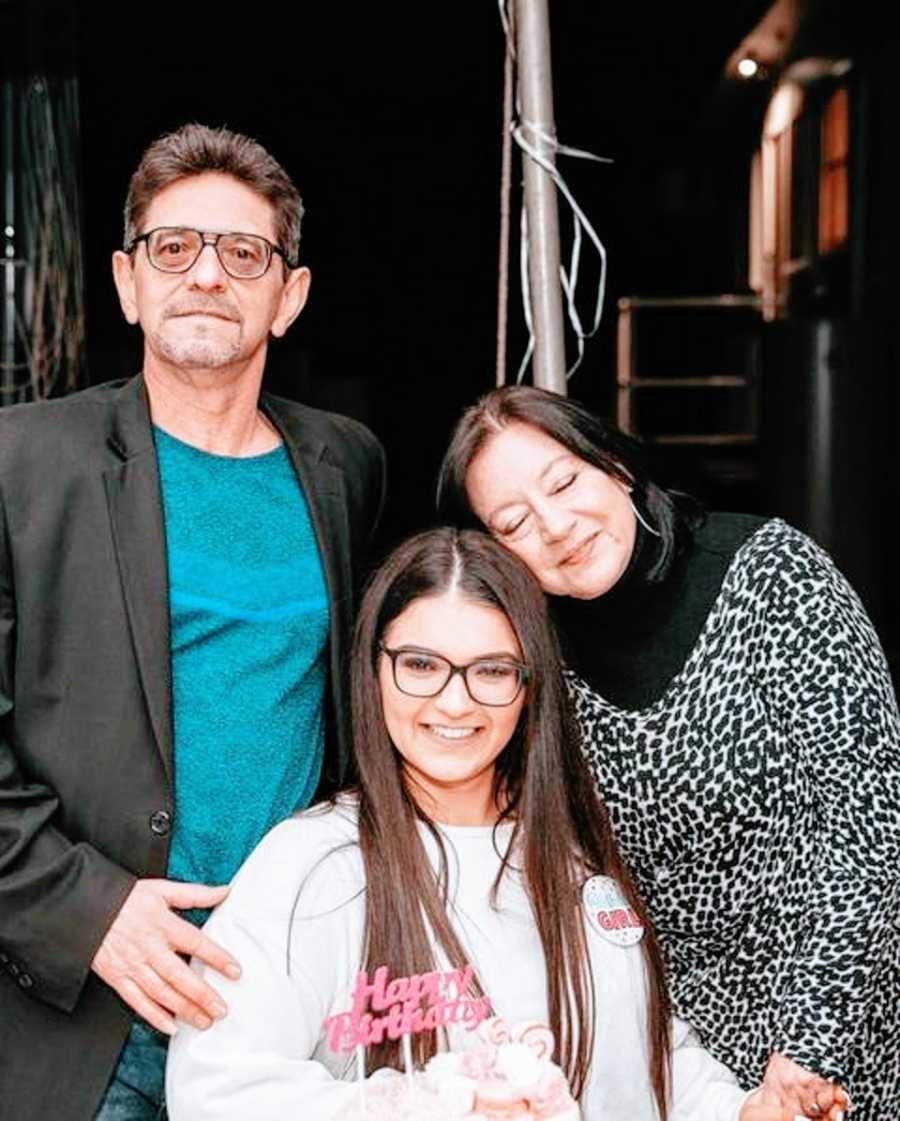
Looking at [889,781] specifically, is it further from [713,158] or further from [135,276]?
[713,158]

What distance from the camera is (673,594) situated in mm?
2369

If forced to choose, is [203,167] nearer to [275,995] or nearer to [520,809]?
[520,809]

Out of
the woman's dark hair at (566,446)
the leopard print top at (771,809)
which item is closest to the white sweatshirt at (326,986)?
the leopard print top at (771,809)

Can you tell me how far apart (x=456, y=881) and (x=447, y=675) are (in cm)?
26

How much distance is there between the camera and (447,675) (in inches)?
85.7

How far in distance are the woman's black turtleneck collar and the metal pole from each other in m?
0.42

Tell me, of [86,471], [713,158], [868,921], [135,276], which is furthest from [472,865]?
[713,158]

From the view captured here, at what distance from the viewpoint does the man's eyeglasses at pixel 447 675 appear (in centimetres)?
218

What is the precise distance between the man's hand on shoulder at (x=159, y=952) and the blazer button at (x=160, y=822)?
0.26 feet

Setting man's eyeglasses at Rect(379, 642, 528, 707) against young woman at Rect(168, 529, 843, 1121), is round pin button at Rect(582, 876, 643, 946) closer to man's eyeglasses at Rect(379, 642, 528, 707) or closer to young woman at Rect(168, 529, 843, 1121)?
young woman at Rect(168, 529, 843, 1121)

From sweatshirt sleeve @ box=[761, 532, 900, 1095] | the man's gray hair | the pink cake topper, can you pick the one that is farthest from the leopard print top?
the man's gray hair

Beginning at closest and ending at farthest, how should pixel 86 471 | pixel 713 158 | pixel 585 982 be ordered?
pixel 585 982
pixel 86 471
pixel 713 158

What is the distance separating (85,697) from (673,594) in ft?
2.60

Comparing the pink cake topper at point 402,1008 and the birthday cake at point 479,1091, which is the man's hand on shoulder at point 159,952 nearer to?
the pink cake topper at point 402,1008
